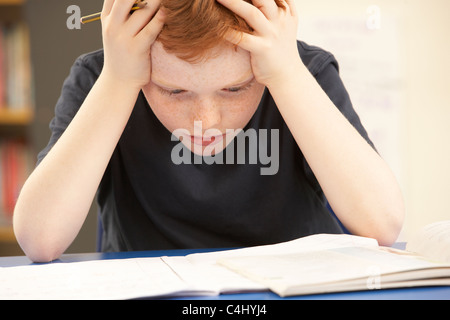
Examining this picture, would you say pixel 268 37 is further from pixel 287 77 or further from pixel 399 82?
pixel 399 82

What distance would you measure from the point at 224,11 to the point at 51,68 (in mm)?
1259

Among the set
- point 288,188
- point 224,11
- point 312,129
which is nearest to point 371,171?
point 312,129

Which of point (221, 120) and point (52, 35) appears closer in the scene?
point (221, 120)

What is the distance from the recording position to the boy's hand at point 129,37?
66cm

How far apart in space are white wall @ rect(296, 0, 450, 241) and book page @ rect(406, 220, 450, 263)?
1335mm

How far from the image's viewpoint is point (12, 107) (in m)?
1.76

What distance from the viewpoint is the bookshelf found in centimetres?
174

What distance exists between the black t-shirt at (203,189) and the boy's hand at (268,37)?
0.61ft

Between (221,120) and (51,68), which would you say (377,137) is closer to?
(51,68)

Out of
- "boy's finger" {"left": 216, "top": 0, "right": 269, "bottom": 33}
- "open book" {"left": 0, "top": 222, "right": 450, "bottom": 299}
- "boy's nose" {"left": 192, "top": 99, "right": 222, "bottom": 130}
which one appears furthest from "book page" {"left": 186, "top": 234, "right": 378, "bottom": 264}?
"boy's finger" {"left": 216, "top": 0, "right": 269, "bottom": 33}

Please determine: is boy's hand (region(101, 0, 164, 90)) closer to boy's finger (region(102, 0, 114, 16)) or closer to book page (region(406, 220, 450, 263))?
boy's finger (region(102, 0, 114, 16))

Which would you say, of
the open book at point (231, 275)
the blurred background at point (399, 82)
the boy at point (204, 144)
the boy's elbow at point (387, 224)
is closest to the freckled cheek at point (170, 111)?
the boy at point (204, 144)
